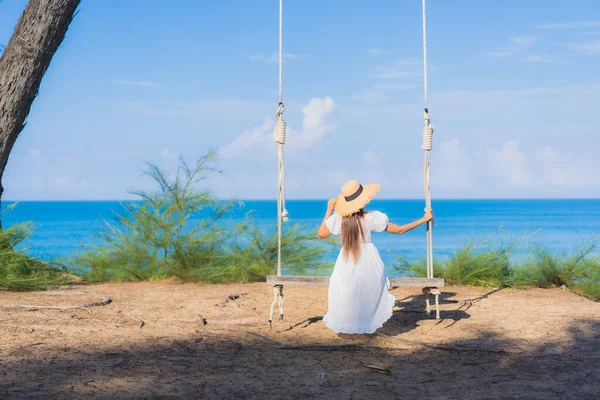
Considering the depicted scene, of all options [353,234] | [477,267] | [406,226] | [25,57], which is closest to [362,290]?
[353,234]

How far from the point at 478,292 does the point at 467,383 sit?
11.1 ft

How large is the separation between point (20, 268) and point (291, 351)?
413 cm

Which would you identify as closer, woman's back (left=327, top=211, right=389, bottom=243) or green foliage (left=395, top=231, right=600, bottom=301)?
woman's back (left=327, top=211, right=389, bottom=243)

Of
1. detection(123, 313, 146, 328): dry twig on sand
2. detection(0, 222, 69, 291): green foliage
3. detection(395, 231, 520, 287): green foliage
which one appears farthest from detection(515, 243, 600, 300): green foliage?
detection(0, 222, 69, 291): green foliage

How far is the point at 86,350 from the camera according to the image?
14.8 feet

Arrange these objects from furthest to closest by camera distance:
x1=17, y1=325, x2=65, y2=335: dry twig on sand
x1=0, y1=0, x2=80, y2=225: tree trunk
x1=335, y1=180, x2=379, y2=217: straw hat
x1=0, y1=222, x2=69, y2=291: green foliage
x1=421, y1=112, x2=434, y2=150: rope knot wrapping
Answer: x1=0, y1=0, x2=80, y2=225: tree trunk
x1=0, y1=222, x2=69, y2=291: green foliage
x1=421, y1=112, x2=434, y2=150: rope knot wrapping
x1=17, y1=325, x2=65, y2=335: dry twig on sand
x1=335, y1=180, x2=379, y2=217: straw hat

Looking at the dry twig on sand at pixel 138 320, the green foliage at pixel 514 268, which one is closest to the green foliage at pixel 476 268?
the green foliage at pixel 514 268

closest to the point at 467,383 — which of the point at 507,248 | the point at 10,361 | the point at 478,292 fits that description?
the point at 10,361

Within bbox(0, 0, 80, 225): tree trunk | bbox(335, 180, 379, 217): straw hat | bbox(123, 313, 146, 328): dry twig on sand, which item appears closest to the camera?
bbox(335, 180, 379, 217): straw hat

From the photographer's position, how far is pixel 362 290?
4793 mm

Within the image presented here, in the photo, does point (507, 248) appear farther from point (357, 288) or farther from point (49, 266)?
point (49, 266)

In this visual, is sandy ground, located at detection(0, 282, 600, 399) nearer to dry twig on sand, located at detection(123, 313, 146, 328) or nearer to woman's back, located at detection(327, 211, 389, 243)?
dry twig on sand, located at detection(123, 313, 146, 328)

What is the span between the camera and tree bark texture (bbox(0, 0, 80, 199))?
298 inches

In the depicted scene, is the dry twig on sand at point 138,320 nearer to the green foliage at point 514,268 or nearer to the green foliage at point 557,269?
the green foliage at point 514,268
